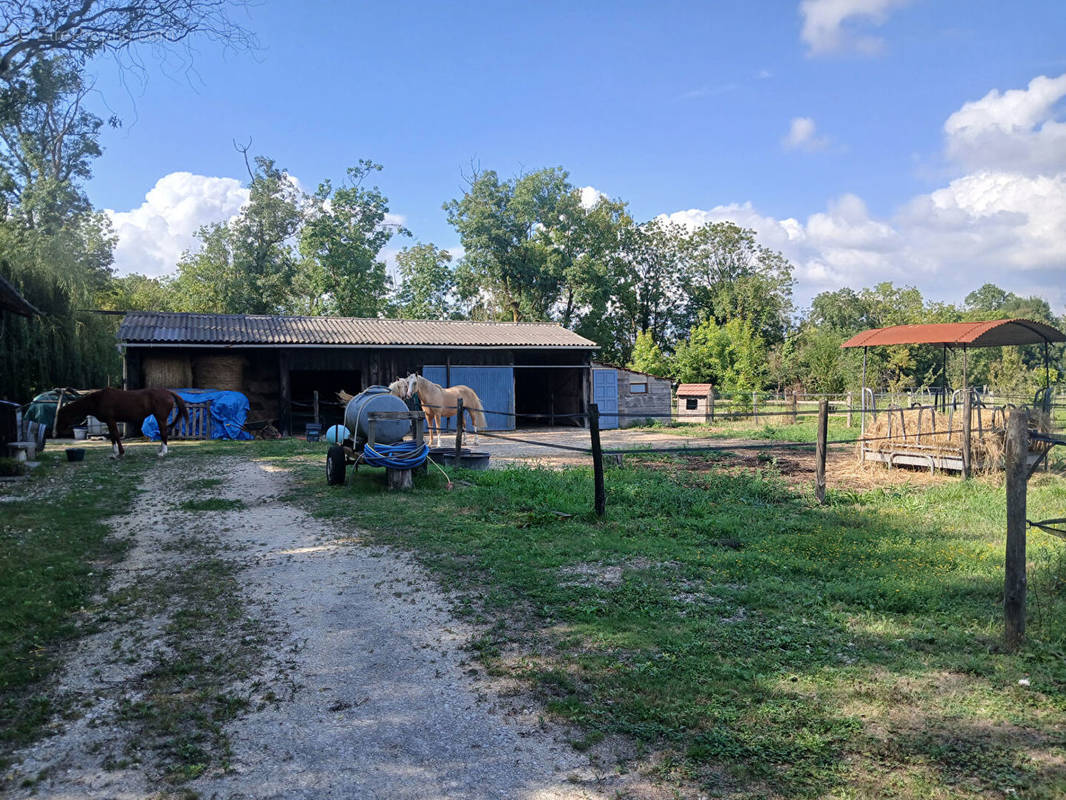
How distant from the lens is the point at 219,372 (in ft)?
65.2

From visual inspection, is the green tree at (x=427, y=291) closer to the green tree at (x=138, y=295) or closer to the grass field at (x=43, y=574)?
the green tree at (x=138, y=295)

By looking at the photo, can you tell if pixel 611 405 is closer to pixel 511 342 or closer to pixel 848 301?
pixel 511 342

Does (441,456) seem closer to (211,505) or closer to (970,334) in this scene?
(211,505)

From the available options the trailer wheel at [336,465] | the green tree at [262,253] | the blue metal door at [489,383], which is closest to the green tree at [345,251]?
the green tree at [262,253]

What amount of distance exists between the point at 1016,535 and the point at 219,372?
20.2 m

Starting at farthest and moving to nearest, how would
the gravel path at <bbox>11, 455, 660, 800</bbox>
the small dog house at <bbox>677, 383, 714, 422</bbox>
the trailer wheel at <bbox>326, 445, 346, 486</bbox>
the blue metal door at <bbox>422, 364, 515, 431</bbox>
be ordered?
the small dog house at <bbox>677, 383, 714, 422</bbox> < the blue metal door at <bbox>422, 364, 515, 431</bbox> < the trailer wheel at <bbox>326, 445, 346, 486</bbox> < the gravel path at <bbox>11, 455, 660, 800</bbox>

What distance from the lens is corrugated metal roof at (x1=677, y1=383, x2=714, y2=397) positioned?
2552cm

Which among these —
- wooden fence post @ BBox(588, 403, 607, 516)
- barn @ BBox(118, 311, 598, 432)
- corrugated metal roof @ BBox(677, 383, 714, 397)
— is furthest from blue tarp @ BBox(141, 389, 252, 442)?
corrugated metal roof @ BBox(677, 383, 714, 397)

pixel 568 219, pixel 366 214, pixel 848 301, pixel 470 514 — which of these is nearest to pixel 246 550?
pixel 470 514

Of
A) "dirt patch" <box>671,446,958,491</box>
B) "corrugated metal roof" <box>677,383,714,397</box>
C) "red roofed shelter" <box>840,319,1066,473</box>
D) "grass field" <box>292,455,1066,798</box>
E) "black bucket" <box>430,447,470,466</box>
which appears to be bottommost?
"grass field" <box>292,455,1066,798</box>

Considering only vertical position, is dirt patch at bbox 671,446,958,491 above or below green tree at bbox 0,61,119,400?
below

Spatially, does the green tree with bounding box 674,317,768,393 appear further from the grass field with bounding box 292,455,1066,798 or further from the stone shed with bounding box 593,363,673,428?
the grass field with bounding box 292,455,1066,798

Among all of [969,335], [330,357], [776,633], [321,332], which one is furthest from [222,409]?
[969,335]

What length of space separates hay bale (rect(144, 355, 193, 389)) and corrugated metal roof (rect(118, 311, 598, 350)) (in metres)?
0.74
